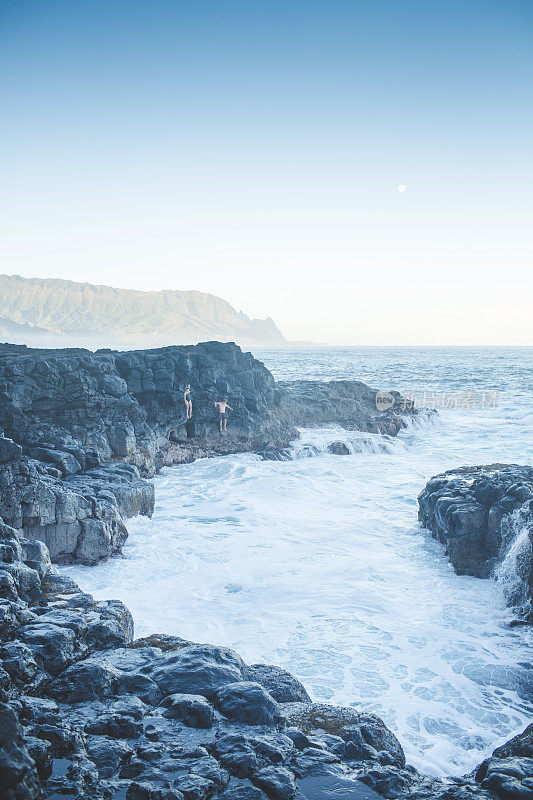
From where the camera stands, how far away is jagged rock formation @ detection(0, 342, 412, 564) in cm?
1421

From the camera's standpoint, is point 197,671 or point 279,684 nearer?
point 197,671

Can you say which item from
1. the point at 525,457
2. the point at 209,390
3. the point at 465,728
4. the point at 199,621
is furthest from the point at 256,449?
the point at 465,728

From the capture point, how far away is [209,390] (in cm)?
2977

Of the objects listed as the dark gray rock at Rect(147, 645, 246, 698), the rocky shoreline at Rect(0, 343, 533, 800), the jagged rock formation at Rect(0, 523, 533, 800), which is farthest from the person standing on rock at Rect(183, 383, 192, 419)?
the dark gray rock at Rect(147, 645, 246, 698)

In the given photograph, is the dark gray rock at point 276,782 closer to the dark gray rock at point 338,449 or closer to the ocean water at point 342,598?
the ocean water at point 342,598

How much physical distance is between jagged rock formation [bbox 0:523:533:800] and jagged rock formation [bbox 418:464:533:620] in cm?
641

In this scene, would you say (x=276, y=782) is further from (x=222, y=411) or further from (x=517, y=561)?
(x=222, y=411)

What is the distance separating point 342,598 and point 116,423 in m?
14.5

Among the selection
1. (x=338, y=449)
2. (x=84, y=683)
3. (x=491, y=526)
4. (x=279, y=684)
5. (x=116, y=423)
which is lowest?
(x=279, y=684)

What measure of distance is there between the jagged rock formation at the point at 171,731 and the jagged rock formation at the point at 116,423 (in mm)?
6058

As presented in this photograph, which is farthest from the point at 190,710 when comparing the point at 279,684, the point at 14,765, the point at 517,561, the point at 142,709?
the point at 517,561

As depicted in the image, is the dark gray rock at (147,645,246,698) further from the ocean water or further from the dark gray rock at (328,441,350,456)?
the dark gray rock at (328,441,350,456)

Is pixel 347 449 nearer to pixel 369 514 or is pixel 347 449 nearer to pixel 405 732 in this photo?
pixel 369 514

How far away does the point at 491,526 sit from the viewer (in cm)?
1452
